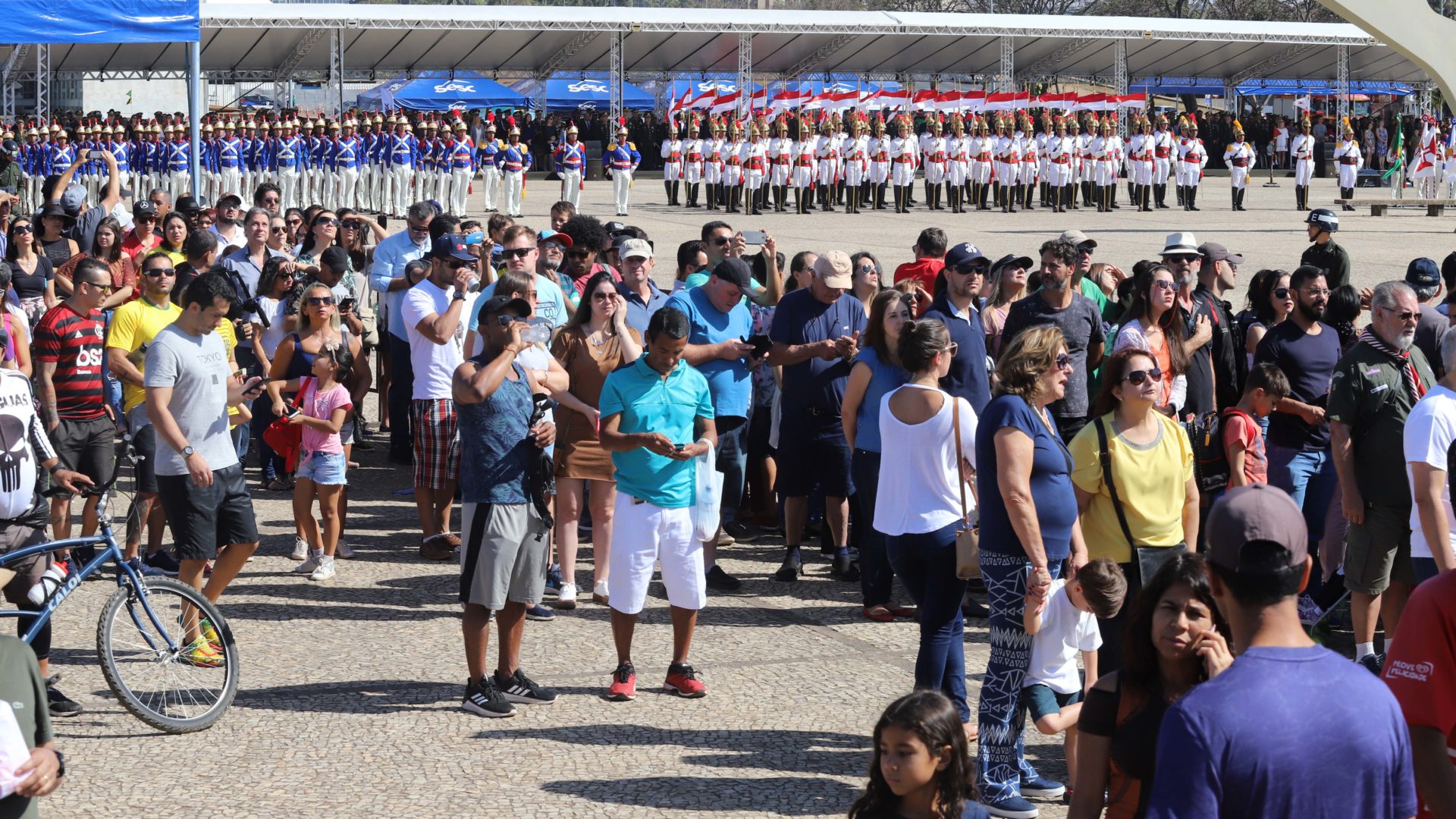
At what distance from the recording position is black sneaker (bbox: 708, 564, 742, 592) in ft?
26.5

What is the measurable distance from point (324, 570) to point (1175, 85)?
146 ft

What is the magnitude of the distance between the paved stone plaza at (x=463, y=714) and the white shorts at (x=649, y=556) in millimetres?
410

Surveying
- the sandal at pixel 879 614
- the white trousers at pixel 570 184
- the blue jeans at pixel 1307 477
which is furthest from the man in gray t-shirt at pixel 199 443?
the white trousers at pixel 570 184

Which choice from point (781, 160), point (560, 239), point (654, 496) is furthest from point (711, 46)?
point (654, 496)

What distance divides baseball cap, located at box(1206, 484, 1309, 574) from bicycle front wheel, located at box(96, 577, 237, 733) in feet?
13.9

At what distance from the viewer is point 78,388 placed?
317 inches

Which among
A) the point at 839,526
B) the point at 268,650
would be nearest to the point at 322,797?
the point at 268,650

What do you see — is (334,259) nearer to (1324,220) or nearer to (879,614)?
(879,614)

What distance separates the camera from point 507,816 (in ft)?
16.9

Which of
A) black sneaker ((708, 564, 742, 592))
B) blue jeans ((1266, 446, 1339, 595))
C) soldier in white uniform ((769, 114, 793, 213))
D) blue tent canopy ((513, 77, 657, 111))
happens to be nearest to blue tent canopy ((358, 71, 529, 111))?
blue tent canopy ((513, 77, 657, 111))

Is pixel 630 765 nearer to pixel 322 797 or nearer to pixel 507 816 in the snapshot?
pixel 507 816

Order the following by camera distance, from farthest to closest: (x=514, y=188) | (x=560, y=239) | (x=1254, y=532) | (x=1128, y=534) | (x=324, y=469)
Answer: (x=514, y=188) → (x=560, y=239) → (x=324, y=469) → (x=1128, y=534) → (x=1254, y=532)

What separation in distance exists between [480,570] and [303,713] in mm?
869

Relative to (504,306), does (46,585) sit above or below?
below
